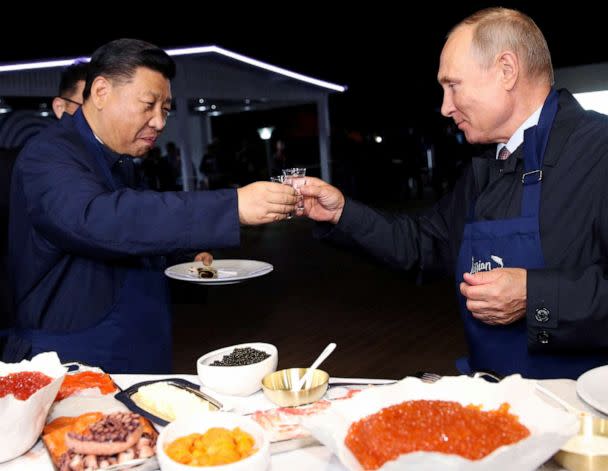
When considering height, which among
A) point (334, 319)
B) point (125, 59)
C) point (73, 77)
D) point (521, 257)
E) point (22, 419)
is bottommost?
point (334, 319)

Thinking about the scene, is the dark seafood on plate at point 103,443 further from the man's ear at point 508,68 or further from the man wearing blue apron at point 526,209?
the man's ear at point 508,68

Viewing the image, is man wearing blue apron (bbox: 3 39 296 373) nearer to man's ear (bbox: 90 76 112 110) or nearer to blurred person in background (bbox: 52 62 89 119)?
man's ear (bbox: 90 76 112 110)

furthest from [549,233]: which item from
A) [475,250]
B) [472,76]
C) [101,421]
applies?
[101,421]

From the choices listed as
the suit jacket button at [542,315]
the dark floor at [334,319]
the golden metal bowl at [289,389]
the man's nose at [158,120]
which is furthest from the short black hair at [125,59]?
the suit jacket button at [542,315]

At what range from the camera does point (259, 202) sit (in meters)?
1.74

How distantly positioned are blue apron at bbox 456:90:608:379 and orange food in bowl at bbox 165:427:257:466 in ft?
2.97

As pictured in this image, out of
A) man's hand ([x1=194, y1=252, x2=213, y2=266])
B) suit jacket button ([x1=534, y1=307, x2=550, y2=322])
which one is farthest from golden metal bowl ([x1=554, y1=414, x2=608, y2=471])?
man's hand ([x1=194, y1=252, x2=213, y2=266])

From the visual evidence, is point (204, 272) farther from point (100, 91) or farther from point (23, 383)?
point (23, 383)

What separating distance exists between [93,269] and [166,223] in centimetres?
42

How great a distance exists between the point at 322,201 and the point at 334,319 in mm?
3178

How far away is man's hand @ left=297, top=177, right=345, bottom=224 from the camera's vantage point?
6.88ft

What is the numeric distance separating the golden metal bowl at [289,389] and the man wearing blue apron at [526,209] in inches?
18.8

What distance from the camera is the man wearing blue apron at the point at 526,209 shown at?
1534 millimetres

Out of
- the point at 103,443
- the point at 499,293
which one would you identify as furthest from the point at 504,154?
the point at 103,443
